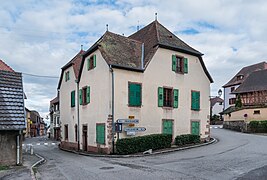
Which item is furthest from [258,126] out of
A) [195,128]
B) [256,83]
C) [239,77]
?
[239,77]

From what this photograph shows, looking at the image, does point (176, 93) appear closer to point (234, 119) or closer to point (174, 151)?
point (174, 151)

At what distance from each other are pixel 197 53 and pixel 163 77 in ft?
13.9

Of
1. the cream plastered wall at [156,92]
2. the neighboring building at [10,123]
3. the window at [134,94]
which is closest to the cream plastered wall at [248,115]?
the cream plastered wall at [156,92]

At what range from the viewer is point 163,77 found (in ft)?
76.3

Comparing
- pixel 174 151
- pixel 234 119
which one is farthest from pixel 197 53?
pixel 234 119

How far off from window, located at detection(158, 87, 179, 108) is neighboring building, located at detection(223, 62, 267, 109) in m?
37.1

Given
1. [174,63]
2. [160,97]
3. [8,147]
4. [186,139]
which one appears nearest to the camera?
[8,147]

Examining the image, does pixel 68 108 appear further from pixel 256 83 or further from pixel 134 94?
pixel 256 83

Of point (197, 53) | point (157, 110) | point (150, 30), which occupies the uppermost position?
point (150, 30)

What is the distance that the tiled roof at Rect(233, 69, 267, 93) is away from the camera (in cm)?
4344

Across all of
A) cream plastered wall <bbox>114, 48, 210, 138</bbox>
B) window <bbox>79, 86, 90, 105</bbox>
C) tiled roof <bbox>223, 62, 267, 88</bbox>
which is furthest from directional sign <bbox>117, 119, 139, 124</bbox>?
tiled roof <bbox>223, 62, 267, 88</bbox>

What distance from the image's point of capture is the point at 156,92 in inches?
897

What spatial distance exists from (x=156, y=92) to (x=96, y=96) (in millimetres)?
4551

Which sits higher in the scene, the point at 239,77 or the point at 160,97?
the point at 239,77
